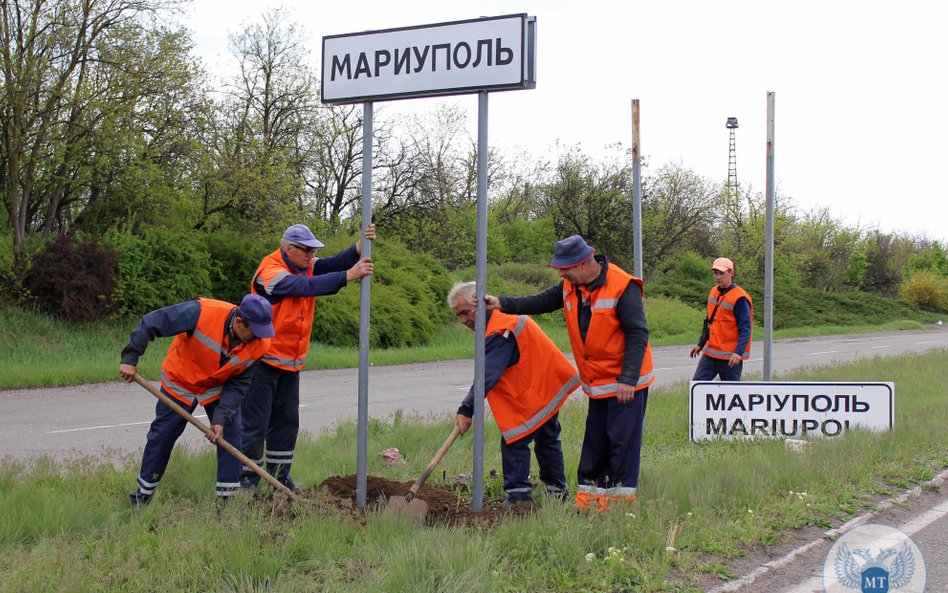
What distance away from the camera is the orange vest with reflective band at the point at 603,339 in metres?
6.05

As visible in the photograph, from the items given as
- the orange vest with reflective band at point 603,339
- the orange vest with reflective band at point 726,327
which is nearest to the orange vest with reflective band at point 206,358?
the orange vest with reflective band at point 603,339

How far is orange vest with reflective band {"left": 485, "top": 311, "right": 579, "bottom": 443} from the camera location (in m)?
6.26

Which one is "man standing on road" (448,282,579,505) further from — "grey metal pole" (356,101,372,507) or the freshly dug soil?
"grey metal pole" (356,101,372,507)

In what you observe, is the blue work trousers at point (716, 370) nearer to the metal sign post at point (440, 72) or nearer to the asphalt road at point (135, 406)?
the asphalt road at point (135, 406)

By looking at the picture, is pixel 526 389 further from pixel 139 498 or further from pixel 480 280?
pixel 139 498

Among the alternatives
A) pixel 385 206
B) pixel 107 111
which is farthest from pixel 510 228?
pixel 107 111

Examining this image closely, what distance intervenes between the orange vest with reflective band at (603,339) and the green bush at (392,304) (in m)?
15.6

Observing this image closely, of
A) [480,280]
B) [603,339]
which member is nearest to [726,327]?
[603,339]

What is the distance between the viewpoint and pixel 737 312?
398 inches

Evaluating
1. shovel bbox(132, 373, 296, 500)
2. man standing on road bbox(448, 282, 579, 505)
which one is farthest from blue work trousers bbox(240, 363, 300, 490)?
man standing on road bbox(448, 282, 579, 505)

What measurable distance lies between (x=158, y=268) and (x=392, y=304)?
6.41 m

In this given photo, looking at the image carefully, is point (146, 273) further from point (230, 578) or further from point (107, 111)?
point (230, 578)

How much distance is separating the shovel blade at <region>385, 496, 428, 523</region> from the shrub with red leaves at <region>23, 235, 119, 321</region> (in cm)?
1380

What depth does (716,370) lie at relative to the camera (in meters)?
10.5
